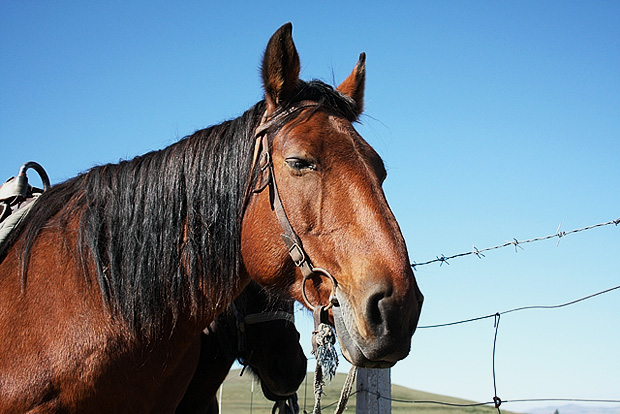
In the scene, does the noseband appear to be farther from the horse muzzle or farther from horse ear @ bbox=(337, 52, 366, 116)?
horse ear @ bbox=(337, 52, 366, 116)

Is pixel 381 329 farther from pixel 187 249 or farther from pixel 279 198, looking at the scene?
pixel 187 249

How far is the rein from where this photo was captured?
2.28 m

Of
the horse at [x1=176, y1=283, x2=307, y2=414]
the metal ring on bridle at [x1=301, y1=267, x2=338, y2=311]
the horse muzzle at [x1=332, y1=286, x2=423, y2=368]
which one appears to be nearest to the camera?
the horse muzzle at [x1=332, y1=286, x2=423, y2=368]

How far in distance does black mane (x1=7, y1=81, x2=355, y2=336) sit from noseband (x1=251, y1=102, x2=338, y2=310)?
0.20 feet

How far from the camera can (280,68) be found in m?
2.64

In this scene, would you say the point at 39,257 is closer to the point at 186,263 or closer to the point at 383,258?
the point at 186,263

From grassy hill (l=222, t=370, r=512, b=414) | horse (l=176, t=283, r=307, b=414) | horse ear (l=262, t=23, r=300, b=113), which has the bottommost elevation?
grassy hill (l=222, t=370, r=512, b=414)

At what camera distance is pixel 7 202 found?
3.05 m

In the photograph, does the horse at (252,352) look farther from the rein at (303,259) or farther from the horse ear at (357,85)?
the horse ear at (357,85)

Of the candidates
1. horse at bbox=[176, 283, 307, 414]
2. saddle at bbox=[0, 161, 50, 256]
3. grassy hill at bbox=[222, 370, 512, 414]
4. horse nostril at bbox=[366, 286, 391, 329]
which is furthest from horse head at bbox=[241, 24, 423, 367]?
grassy hill at bbox=[222, 370, 512, 414]

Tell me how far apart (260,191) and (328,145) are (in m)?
0.37

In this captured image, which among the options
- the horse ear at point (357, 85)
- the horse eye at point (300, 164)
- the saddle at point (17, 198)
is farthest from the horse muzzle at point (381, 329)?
the saddle at point (17, 198)

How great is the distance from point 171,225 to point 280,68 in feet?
2.87

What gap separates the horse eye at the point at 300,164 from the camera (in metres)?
2.42
